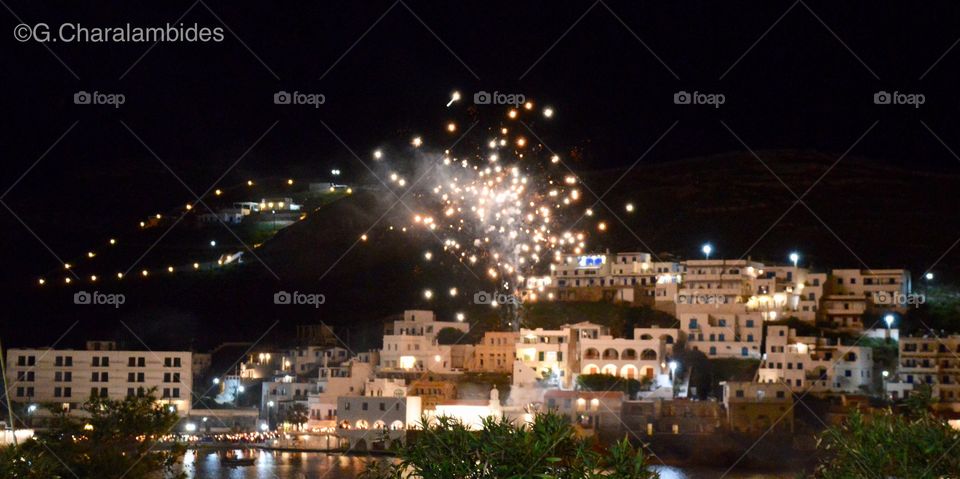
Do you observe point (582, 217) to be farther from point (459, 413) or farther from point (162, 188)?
point (162, 188)

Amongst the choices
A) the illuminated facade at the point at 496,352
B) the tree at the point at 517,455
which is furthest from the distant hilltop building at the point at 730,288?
the tree at the point at 517,455

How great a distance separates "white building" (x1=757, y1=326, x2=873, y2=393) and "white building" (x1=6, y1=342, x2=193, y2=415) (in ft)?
51.3

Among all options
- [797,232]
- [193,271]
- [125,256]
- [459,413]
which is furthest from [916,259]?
[125,256]

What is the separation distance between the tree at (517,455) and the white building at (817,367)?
72.4 ft

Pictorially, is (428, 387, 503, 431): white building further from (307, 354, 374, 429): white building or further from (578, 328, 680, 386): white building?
(307, 354, 374, 429): white building

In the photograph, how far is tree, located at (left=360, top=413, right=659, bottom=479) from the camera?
922cm

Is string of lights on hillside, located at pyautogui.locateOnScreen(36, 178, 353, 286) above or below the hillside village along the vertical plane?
above

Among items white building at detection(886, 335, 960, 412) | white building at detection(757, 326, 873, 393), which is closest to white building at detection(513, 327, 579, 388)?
white building at detection(757, 326, 873, 393)

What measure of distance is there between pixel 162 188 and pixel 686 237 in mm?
37119

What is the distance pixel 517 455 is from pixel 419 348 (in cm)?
2665

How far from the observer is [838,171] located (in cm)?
6378

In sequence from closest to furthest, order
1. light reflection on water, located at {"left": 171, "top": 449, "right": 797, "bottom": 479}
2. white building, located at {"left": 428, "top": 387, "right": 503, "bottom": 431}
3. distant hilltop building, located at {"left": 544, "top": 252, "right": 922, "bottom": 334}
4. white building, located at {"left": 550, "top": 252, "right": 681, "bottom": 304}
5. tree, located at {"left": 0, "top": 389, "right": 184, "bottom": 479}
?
tree, located at {"left": 0, "top": 389, "right": 184, "bottom": 479} → light reflection on water, located at {"left": 171, "top": 449, "right": 797, "bottom": 479} → white building, located at {"left": 428, "top": 387, "right": 503, "bottom": 431} → distant hilltop building, located at {"left": 544, "top": 252, "right": 922, "bottom": 334} → white building, located at {"left": 550, "top": 252, "right": 681, "bottom": 304}

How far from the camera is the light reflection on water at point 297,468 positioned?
27344 millimetres

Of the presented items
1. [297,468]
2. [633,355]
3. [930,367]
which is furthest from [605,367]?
[297,468]
